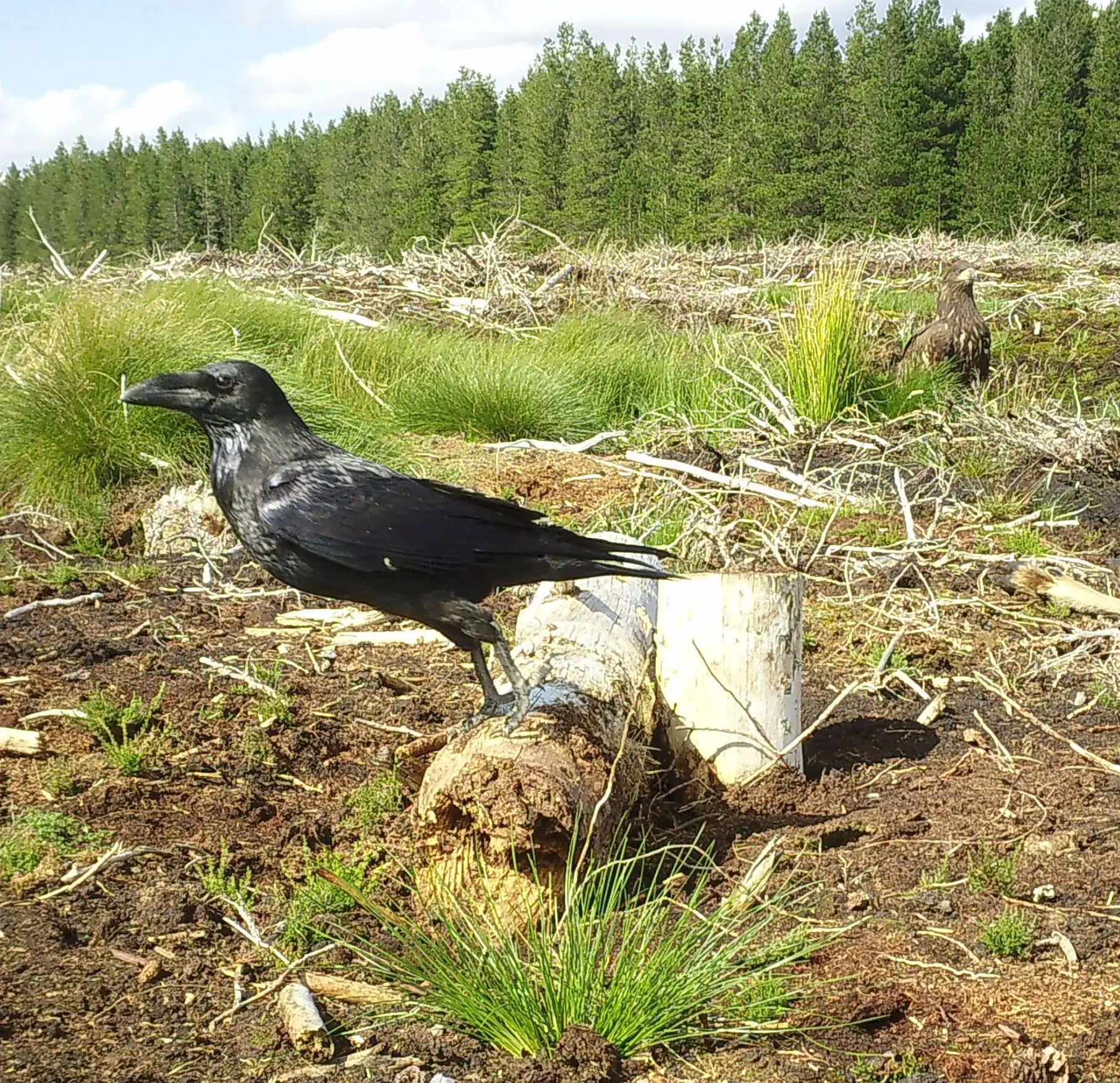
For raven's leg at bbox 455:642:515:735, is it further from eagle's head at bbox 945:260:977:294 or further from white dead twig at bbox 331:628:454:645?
eagle's head at bbox 945:260:977:294

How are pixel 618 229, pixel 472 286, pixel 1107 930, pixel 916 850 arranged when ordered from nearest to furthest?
1. pixel 1107 930
2. pixel 916 850
3. pixel 472 286
4. pixel 618 229

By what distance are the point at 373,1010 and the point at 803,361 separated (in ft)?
20.6

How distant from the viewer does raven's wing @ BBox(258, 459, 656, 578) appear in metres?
2.96

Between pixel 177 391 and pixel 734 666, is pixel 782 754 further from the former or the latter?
pixel 177 391

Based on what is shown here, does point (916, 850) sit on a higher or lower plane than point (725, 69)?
lower

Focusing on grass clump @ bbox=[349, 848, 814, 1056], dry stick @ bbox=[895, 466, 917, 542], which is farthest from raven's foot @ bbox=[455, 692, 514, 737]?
dry stick @ bbox=[895, 466, 917, 542]

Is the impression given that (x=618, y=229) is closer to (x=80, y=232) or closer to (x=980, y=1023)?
(x=980, y=1023)

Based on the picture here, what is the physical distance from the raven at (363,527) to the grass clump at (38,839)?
0.89 metres

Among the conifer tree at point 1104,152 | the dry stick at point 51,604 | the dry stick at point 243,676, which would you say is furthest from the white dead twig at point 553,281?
the conifer tree at point 1104,152

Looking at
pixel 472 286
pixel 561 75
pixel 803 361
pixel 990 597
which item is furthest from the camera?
pixel 561 75

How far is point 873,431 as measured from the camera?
8109 millimetres

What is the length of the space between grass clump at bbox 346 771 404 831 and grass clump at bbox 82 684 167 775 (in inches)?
25.4

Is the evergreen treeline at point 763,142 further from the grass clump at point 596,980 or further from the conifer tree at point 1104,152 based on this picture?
the grass clump at point 596,980

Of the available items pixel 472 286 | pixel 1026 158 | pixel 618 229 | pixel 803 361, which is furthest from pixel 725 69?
pixel 803 361
